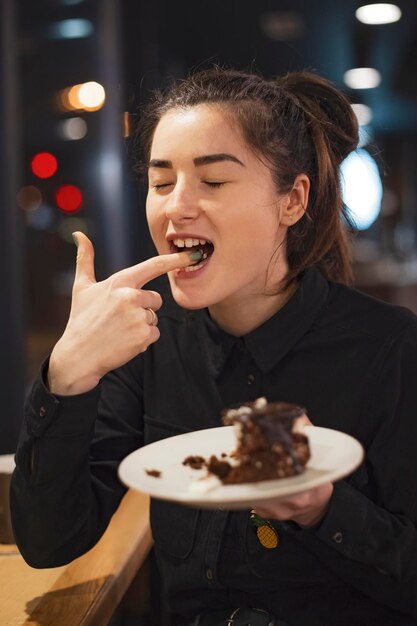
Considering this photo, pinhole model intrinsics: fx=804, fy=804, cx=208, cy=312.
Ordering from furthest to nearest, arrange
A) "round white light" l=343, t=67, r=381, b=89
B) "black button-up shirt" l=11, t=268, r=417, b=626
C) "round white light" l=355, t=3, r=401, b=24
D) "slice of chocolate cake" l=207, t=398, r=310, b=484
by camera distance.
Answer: "round white light" l=343, t=67, r=381, b=89 < "round white light" l=355, t=3, r=401, b=24 < "black button-up shirt" l=11, t=268, r=417, b=626 < "slice of chocolate cake" l=207, t=398, r=310, b=484

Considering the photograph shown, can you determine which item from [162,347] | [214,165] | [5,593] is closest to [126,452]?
[162,347]

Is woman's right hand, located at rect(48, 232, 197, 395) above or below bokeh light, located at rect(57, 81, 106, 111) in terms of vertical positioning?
below

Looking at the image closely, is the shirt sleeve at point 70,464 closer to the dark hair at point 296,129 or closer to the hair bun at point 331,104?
the dark hair at point 296,129

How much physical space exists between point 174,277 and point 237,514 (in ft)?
1.64

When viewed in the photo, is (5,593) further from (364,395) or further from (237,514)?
(364,395)

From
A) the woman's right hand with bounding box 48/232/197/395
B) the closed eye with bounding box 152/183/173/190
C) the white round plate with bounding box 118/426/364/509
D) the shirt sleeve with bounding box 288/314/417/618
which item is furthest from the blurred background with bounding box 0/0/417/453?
the white round plate with bounding box 118/426/364/509

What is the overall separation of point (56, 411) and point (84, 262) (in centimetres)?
30

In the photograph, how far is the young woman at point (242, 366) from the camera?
1444 millimetres

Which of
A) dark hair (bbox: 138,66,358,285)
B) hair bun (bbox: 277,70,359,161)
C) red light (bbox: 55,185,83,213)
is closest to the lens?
dark hair (bbox: 138,66,358,285)

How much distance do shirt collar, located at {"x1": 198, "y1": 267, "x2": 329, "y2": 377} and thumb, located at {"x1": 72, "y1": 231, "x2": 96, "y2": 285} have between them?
33 centimetres

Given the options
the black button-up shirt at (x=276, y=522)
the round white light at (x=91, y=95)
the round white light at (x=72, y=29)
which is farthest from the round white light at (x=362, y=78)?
the black button-up shirt at (x=276, y=522)

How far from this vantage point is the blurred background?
282cm

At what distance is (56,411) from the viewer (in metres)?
1.44

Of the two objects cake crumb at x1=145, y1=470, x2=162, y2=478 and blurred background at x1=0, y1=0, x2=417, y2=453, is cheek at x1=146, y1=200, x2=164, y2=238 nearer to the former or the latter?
cake crumb at x1=145, y1=470, x2=162, y2=478
